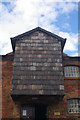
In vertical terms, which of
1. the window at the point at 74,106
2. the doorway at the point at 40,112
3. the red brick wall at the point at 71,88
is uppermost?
the red brick wall at the point at 71,88

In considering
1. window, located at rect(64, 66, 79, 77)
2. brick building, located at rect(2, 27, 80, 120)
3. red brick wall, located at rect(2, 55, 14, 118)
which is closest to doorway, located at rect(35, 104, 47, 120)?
brick building, located at rect(2, 27, 80, 120)

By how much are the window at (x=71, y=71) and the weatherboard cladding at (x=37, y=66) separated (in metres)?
2.08

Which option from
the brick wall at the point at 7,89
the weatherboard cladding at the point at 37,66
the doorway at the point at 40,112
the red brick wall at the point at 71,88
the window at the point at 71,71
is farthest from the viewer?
the window at the point at 71,71

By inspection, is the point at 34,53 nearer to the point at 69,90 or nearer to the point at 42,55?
the point at 42,55

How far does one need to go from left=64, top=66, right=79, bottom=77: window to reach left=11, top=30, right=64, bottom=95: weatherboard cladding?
2.08 meters

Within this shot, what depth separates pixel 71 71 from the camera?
11805mm

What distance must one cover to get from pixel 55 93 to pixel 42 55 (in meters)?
3.08

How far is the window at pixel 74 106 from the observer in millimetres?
10477

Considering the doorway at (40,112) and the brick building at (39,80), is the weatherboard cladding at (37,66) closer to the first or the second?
the brick building at (39,80)

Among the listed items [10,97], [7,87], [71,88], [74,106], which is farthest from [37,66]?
[74,106]

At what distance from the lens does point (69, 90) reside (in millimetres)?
10984

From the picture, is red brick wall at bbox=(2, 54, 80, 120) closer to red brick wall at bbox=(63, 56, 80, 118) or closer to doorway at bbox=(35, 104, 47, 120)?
red brick wall at bbox=(63, 56, 80, 118)

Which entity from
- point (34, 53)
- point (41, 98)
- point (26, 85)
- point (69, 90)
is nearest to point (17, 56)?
point (34, 53)

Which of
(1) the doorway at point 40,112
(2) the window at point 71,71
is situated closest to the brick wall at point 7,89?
(1) the doorway at point 40,112
